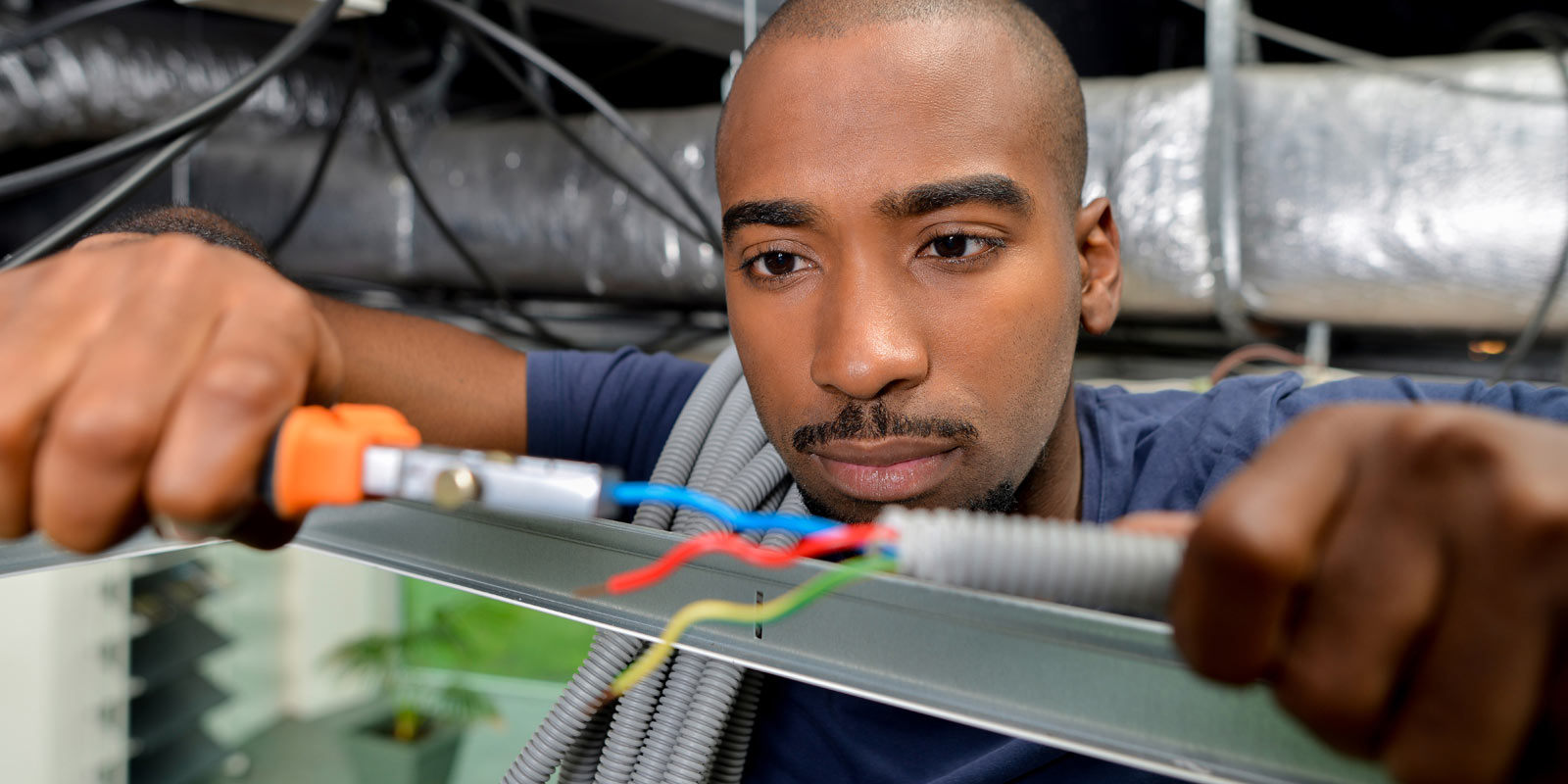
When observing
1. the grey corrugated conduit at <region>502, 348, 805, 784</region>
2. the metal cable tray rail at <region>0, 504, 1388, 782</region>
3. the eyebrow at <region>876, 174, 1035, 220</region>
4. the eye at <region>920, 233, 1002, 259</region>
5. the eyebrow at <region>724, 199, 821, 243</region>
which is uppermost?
the eyebrow at <region>876, 174, 1035, 220</region>

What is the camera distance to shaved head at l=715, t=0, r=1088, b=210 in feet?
2.48

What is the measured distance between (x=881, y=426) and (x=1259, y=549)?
0.40m

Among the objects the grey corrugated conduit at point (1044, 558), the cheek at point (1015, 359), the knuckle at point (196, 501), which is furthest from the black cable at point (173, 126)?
the grey corrugated conduit at point (1044, 558)

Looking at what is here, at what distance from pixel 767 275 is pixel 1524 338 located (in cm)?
85

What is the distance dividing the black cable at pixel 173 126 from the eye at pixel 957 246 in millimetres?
545

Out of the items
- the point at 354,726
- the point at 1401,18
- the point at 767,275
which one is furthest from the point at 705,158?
the point at 354,726

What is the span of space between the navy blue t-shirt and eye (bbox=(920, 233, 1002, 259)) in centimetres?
29

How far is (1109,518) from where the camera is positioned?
88 centimetres

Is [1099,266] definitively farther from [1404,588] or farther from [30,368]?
[30,368]

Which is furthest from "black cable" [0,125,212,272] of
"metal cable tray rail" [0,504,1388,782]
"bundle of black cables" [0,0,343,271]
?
"metal cable tray rail" [0,504,1388,782]

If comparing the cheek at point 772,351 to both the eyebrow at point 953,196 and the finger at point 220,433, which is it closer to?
the eyebrow at point 953,196

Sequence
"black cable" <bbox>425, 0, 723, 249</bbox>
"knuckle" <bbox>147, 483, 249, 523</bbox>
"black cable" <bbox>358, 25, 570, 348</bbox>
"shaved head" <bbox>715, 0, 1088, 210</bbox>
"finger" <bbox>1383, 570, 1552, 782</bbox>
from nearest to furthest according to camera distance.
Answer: "finger" <bbox>1383, 570, 1552, 782</bbox> → "knuckle" <bbox>147, 483, 249, 523</bbox> → "shaved head" <bbox>715, 0, 1088, 210</bbox> → "black cable" <bbox>425, 0, 723, 249</bbox> → "black cable" <bbox>358, 25, 570, 348</bbox>

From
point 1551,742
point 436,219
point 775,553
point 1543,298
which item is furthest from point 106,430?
point 1543,298

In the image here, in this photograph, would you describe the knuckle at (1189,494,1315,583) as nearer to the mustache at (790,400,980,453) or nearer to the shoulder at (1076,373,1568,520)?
the mustache at (790,400,980,453)
